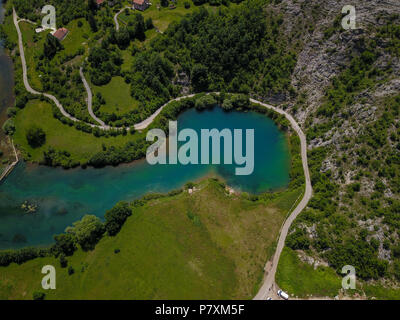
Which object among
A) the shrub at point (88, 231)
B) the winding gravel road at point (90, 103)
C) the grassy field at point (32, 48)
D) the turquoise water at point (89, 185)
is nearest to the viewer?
the shrub at point (88, 231)

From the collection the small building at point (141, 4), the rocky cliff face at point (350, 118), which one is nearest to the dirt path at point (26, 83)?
the small building at point (141, 4)

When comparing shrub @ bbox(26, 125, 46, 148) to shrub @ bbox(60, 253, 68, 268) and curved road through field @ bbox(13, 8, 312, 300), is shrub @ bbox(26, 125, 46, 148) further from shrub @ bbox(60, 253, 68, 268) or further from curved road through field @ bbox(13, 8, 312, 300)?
shrub @ bbox(60, 253, 68, 268)

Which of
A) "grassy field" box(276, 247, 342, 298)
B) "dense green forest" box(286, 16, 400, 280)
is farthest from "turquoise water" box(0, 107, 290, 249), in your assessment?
"grassy field" box(276, 247, 342, 298)

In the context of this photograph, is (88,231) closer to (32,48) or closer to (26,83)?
(26,83)

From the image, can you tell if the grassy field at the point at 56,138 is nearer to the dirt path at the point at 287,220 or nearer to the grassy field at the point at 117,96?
the grassy field at the point at 117,96

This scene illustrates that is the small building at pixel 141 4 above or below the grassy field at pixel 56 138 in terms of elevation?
above

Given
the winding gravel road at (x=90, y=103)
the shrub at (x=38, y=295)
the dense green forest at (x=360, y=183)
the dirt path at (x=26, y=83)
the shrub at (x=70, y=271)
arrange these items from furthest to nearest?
the dirt path at (x=26, y=83)
the winding gravel road at (x=90, y=103)
the shrub at (x=70, y=271)
the shrub at (x=38, y=295)
the dense green forest at (x=360, y=183)

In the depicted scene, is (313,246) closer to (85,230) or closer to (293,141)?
(293,141)
